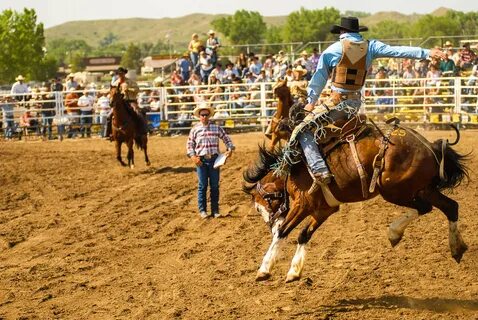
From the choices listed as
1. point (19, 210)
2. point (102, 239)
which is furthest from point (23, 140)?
point (102, 239)

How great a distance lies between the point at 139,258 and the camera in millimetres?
8922

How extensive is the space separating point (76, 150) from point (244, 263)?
42.2 ft

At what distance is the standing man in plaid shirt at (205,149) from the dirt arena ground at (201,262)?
37 cm

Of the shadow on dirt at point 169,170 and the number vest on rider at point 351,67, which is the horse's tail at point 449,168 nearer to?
the number vest on rider at point 351,67

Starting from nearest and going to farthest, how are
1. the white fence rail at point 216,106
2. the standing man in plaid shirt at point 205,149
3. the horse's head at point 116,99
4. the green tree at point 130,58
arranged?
1. the standing man in plaid shirt at point 205,149
2. the horse's head at point 116,99
3. the white fence rail at point 216,106
4. the green tree at point 130,58

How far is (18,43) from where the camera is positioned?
68.6 metres

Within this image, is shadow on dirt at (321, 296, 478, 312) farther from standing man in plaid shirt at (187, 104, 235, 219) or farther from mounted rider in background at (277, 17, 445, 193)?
standing man in plaid shirt at (187, 104, 235, 219)

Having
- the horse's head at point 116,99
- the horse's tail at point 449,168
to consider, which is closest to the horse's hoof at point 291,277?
the horse's tail at point 449,168

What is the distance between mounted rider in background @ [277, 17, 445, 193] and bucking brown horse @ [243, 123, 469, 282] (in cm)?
14

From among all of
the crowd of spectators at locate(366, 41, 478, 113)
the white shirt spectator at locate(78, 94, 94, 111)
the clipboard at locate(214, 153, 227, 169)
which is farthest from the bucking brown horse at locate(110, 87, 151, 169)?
the white shirt spectator at locate(78, 94, 94, 111)

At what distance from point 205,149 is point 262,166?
3.34m

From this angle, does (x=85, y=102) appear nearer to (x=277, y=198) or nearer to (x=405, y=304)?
(x=277, y=198)

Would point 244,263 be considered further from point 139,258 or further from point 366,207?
point 366,207

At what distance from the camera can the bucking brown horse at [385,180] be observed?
22.7 feet
